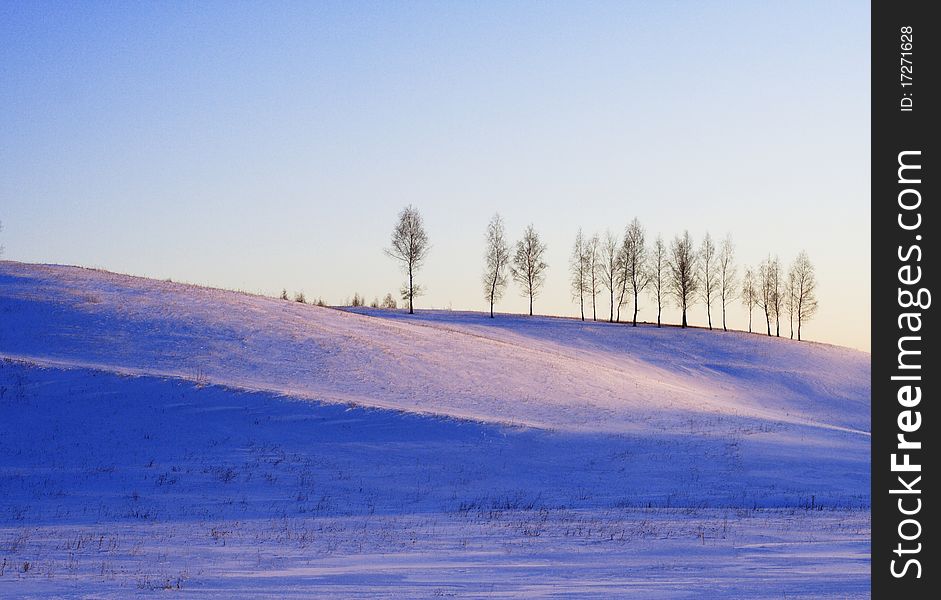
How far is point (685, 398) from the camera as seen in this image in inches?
1649

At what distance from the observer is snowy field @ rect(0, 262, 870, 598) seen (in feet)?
39.3

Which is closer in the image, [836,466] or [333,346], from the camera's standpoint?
[836,466]

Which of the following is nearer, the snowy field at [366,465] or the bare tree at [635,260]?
the snowy field at [366,465]

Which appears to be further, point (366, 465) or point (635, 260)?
point (635, 260)

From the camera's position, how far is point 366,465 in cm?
2566

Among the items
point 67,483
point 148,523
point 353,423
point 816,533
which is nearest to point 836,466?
point 816,533

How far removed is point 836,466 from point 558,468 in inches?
329

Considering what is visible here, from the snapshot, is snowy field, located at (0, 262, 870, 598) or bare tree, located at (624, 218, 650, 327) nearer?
snowy field, located at (0, 262, 870, 598)

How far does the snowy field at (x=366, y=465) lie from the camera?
472 inches
